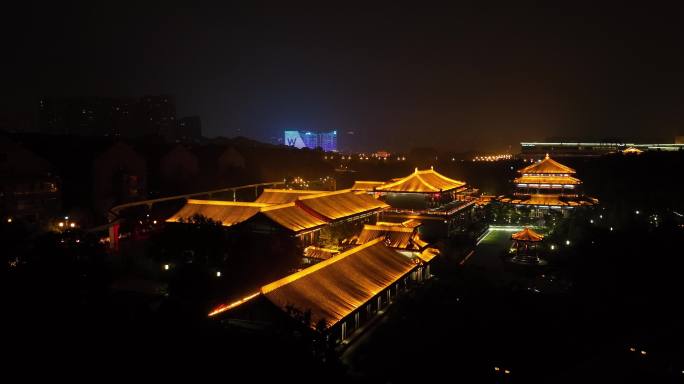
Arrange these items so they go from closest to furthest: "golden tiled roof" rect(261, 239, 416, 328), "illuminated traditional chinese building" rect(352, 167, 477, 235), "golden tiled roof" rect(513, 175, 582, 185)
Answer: "golden tiled roof" rect(261, 239, 416, 328), "illuminated traditional chinese building" rect(352, 167, 477, 235), "golden tiled roof" rect(513, 175, 582, 185)

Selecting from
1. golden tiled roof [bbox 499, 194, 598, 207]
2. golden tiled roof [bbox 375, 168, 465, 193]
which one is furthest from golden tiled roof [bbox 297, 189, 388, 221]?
golden tiled roof [bbox 499, 194, 598, 207]

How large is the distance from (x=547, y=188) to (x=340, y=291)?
27419mm

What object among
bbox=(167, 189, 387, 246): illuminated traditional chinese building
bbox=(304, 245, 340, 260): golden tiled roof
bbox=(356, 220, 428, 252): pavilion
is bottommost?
bbox=(304, 245, 340, 260): golden tiled roof

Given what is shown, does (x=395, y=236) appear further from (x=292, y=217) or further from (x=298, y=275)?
(x=298, y=275)

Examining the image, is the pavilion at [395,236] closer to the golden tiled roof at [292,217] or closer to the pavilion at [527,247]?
the golden tiled roof at [292,217]

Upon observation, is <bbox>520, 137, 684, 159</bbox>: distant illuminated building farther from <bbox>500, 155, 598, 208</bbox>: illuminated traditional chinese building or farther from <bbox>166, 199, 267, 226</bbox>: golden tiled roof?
<bbox>166, 199, 267, 226</bbox>: golden tiled roof

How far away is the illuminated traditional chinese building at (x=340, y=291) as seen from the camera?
499 inches

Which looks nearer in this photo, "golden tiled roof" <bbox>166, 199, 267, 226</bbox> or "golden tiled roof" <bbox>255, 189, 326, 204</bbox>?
"golden tiled roof" <bbox>166, 199, 267, 226</bbox>

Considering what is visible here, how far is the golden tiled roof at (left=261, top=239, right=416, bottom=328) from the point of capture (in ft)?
43.5

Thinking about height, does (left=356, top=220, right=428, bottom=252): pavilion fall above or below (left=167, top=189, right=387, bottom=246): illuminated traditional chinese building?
below

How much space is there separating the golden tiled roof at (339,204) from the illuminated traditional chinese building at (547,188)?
11902 mm

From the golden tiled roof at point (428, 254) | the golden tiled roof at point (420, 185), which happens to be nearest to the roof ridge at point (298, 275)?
the golden tiled roof at point (428, 254)

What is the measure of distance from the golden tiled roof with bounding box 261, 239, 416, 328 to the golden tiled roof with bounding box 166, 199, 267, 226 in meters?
7.82

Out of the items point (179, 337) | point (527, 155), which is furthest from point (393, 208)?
point (527, 155)
